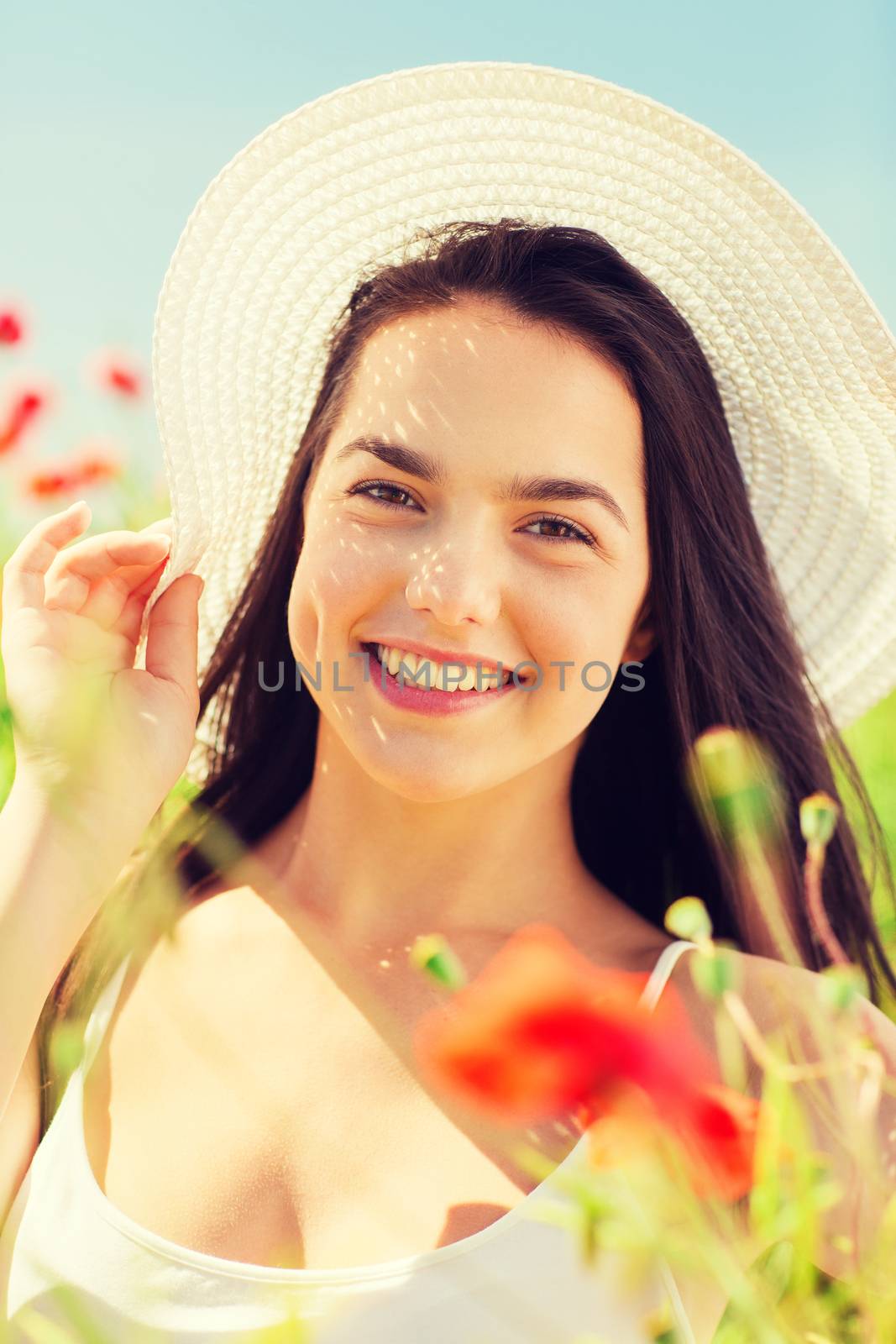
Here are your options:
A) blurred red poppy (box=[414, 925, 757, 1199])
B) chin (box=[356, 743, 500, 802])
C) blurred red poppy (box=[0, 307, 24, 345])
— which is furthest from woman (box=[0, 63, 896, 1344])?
blurred red poppy (box=[0, 307, 24, 345])

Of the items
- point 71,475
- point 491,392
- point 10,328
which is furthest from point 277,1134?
point 10,328

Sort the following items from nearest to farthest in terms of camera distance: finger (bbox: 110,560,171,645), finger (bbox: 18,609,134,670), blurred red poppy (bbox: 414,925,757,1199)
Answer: blurred red poppy (bbox: 414,925,757,1199) → finger (bbox: 18,609,134,670) → finger (bbox: 110,560,171,645)

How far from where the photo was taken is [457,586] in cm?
136

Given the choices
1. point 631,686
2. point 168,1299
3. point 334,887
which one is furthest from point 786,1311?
point 631,686

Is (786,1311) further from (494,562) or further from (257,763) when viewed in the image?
(257,763)

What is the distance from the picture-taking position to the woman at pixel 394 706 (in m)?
1.35

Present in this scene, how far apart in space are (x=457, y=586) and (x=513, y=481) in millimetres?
138

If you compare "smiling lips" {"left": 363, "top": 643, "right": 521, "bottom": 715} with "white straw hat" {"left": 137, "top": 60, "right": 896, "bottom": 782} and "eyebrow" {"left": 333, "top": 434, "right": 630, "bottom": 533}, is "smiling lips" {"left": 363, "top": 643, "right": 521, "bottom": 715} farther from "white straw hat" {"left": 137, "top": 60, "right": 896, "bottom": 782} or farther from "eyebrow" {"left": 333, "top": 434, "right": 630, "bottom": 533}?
"white straw hat" {"left": 137, "top": 60, "right": 896, "bottom": 782}

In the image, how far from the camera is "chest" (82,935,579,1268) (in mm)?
1337

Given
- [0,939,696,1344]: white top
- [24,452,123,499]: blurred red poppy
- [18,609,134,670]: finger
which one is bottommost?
[0,939,696,1344]: white top

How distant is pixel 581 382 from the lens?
1.50m

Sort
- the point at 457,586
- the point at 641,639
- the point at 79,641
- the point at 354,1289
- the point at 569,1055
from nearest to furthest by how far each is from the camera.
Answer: the point at 569,1055, the point at 354,1289, the point at 457,586, the point at 79,641, the point at 641,639

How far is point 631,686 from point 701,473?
0.35 meters

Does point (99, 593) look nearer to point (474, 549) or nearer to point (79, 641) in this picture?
point (79, 641)
